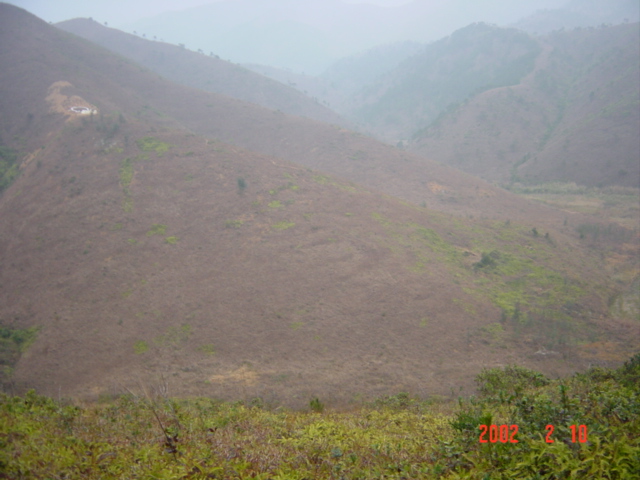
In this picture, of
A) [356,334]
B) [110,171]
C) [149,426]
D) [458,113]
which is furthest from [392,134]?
[149,426]

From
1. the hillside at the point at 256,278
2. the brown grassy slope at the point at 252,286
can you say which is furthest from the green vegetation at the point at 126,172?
the brown grassy slope at the point at 252,286

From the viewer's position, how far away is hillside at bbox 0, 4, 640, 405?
39.6 feet

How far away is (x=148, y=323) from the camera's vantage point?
46.1 ft

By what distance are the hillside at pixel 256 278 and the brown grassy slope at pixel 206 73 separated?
45.0m

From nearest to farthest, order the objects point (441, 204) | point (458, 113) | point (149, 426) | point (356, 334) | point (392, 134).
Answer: point (149, 426)
point (356, 334)
point (441, 204)
point (458, 113)
point (392, 134)

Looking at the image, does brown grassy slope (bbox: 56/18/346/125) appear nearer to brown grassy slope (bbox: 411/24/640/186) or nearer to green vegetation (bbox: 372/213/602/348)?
brown grassy slope (bbox: 411/24/640/186)

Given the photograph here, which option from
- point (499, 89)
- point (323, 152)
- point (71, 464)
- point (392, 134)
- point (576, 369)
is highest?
point (499, 89)

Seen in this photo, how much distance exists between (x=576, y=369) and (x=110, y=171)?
26417mm

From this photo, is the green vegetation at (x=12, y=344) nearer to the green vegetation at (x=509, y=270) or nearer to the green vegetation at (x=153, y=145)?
the green vegetation at (x=153, y=145)

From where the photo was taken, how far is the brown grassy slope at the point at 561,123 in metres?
42.3

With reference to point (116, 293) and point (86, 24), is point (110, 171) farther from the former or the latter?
point (86, 24)

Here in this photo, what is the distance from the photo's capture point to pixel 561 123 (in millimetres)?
55844

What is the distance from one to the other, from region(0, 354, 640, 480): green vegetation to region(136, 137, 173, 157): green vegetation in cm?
2342
